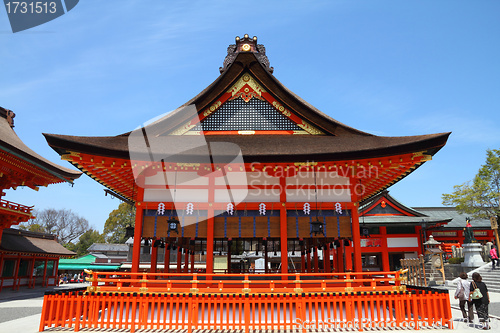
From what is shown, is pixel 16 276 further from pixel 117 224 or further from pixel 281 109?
pixel 117 224

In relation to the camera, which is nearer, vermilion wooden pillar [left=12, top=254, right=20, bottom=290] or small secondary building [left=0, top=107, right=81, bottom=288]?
small secondary building [left=0, top=107, right=81, bottom=288]

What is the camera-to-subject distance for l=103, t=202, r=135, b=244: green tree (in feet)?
214

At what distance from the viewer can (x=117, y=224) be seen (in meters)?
66.1

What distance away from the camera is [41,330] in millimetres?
9562

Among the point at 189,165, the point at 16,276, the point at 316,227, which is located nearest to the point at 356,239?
the point at 316,227

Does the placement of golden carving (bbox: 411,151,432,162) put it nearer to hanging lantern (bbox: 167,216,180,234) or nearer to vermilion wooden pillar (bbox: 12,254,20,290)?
hanging lantern (bbox: 167,216,180,234)

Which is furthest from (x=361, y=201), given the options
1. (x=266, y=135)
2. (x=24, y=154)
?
(x=24, y=154)

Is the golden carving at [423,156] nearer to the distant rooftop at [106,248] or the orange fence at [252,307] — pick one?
the orange fence at [252,307]

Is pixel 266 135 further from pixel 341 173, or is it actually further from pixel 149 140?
pixel 149 140

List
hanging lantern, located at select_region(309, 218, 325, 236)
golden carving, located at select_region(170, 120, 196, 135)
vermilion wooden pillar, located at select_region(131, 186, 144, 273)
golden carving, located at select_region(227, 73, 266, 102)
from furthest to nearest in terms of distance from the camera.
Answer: golden carving, located at select_region(227, 73, 266, 102), golden carving, located at select_region(170, 120, 196, 135), vermilion wooden pillar, located at select_region(131, 186, 144, 273), hanging lantern, located at select_region(309, 218, 325, 236)

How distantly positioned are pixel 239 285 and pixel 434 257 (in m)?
21.1

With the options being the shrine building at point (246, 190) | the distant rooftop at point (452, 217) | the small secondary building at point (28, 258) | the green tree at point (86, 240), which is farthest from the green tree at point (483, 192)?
the green tree at point (86, 240)

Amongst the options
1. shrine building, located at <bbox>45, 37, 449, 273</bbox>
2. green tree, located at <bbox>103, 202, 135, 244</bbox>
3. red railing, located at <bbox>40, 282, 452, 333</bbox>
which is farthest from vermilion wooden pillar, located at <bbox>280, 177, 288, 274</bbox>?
green tree, located at <bbox>103, 202, 135, 244</bbox>

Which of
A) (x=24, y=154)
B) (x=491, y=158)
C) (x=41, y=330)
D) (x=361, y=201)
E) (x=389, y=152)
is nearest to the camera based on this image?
(x=41, y=330)
